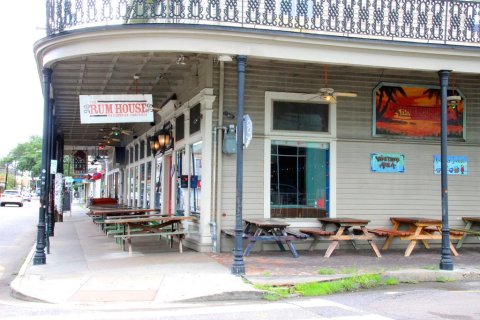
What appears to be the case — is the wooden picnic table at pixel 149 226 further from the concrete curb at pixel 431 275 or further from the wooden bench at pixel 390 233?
the concrete curb at pixel 431 275

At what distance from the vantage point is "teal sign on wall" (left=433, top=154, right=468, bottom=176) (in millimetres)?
12576

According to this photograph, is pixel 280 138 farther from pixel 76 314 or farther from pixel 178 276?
pixel 76 314

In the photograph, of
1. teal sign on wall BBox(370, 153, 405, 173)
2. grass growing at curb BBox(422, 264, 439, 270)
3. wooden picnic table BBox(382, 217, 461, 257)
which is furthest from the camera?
teal sign on wall BBox(370, 153, 405, 173)

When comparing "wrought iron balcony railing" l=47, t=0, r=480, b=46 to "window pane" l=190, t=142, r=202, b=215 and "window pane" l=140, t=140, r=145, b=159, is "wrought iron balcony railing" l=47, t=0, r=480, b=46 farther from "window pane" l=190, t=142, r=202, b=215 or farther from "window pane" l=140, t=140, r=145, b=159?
"window pane" l=140, t=140, r=145, b=159

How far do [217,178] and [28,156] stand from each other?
335ft

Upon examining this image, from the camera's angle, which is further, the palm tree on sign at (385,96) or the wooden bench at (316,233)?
the palm tree on sign at (385,96)

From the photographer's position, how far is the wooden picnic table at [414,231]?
10977 millimetres

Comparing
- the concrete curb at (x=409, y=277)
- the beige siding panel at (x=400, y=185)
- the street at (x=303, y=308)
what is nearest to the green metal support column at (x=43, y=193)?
the street at (x=303, y=308)

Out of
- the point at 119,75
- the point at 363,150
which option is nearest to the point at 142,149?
the point at 119,75

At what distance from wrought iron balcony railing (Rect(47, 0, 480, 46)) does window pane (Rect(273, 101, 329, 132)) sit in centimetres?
188

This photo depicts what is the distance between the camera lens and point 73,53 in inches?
387

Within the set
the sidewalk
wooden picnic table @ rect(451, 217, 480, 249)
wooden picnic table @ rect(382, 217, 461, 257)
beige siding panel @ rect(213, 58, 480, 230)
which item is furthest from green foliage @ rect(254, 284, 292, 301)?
wooden picnic table @ rect(451, 217, 480, 249)

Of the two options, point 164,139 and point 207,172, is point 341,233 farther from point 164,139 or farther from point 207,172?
point 164,139

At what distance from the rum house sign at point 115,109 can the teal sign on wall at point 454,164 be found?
6924mm
